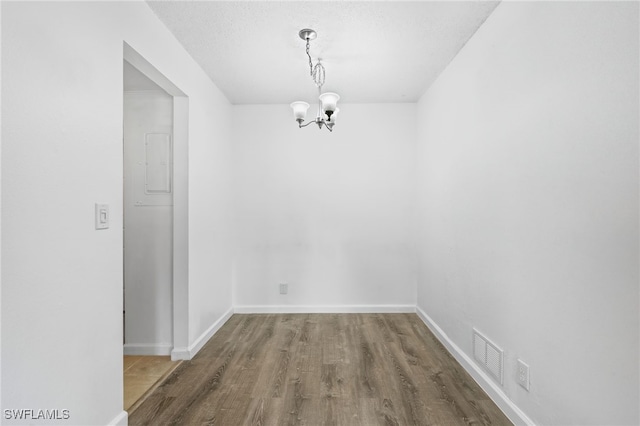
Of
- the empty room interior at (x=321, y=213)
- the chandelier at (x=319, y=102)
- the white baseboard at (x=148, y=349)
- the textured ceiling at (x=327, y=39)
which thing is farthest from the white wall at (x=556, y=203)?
the white baseboard at (x=148, y=349)

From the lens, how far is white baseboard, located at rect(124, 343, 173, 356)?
9.49 feet

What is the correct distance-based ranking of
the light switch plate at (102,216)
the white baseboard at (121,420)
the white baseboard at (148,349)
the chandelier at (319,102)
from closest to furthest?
the light switch plate at (102,216) → the white baseboard at (121,420) → the chandelier at (319,102) → the white baseboard at (148,349)

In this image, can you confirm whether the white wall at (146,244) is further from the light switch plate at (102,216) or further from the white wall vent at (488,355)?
the white wall vent at (488,355)

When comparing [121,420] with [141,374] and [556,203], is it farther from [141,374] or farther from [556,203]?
[556,203]

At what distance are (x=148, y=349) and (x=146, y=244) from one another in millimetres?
945

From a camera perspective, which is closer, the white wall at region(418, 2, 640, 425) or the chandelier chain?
the white wall at region(418, 2, 640, 425)

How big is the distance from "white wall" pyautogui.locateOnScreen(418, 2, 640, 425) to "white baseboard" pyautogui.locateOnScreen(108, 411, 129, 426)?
228cm

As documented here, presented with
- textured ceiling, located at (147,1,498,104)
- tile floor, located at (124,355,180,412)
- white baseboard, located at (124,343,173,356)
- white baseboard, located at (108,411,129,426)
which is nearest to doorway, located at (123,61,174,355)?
white baseboard, located at (124,343,173,356)

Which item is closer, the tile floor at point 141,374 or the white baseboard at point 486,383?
the white baseboard at point 486,383

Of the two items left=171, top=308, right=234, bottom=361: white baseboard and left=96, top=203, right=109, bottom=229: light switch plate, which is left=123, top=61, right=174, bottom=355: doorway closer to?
left=171, top=308, right=234, bottom=361: white baseboard

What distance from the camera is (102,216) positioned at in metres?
1.65

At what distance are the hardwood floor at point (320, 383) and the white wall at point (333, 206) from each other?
2.28 ft

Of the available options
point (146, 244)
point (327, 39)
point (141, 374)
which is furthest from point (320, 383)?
point (327, 39)

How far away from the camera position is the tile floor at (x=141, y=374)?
7.23 ft
